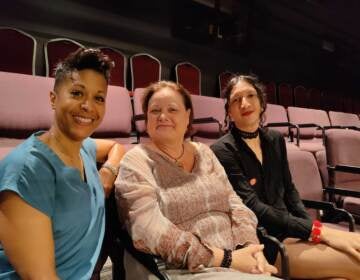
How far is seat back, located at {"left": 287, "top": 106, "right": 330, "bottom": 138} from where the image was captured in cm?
388

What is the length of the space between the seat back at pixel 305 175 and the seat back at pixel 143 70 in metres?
1.86

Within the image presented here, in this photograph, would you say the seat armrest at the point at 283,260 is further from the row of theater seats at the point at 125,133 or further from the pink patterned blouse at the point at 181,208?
the row of theater seats at the point at 125,133

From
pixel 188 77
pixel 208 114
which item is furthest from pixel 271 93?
pixel 208 114

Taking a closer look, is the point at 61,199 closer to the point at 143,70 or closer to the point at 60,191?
the point at 60,191

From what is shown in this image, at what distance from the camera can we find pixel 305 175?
6.16ft

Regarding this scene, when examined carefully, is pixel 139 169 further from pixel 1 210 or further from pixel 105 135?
pixel 105 135

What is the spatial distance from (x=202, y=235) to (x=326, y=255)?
0.48 meters

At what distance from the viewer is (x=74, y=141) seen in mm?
843

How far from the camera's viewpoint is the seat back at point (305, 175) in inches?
71.9

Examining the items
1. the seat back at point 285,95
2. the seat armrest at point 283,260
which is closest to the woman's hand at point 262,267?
the seat armrest at point 283,260

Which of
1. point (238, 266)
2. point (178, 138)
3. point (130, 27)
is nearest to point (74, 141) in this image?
point (178, 138)

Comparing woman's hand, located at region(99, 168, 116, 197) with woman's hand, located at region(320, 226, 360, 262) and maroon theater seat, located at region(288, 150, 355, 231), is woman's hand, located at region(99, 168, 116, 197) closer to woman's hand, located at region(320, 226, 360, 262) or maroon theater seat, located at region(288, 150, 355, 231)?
woman's hand, located at region(320, 226, 360, 262)

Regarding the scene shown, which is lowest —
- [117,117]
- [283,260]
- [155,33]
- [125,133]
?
[283,260]

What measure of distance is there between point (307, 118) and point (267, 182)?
9.36 feet
